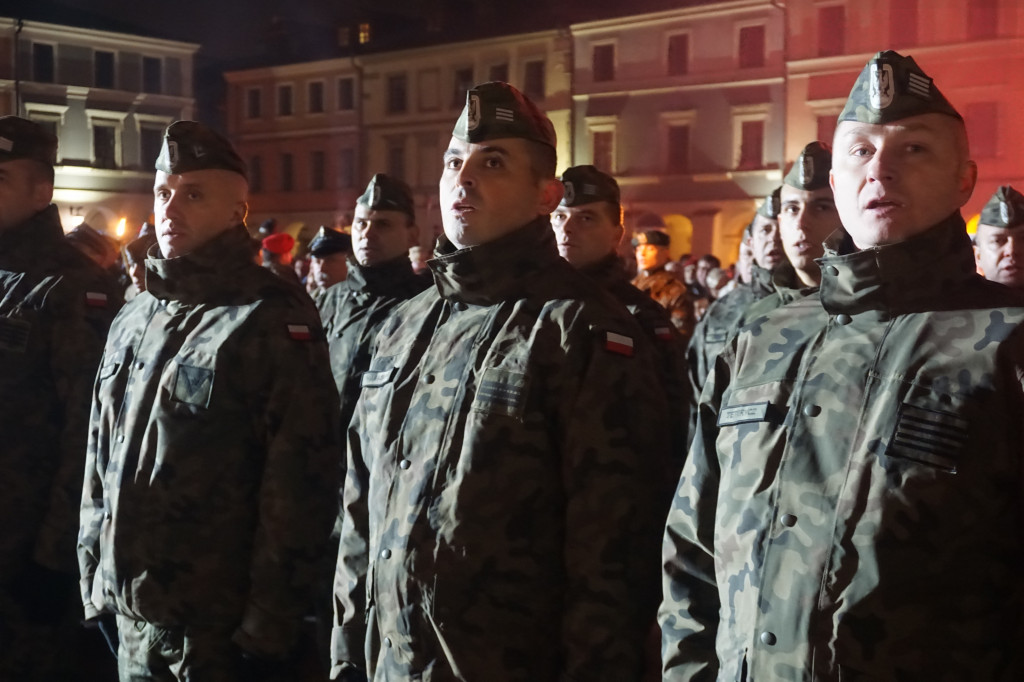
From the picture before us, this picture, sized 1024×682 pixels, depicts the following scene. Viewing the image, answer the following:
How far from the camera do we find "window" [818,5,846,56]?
21.6 m

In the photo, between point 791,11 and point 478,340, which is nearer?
point 478,340

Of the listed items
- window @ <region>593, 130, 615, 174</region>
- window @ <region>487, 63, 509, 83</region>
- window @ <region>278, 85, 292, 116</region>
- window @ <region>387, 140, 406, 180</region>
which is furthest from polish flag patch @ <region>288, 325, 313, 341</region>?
window @ <region>278, 85, 292, 116</region>

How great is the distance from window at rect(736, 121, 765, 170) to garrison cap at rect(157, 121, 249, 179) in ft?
71.9

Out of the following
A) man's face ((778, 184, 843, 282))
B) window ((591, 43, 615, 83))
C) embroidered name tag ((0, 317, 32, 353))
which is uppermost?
window ((591, 43, 615, 83))

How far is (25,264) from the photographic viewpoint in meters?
3.66

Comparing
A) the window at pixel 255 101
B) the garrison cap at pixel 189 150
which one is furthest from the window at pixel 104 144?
the garrison cap at pixel 189 150

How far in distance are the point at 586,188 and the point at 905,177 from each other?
9.25ft

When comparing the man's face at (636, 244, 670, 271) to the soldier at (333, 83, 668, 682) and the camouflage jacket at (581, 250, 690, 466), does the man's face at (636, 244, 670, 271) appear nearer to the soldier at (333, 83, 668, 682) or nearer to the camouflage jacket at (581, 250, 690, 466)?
the camouflage jacket at (581, 250, 690, 466)

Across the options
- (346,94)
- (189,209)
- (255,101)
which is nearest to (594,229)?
(189,209)

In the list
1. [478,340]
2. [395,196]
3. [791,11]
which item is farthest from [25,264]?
[791,11]

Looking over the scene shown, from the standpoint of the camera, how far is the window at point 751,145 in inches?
931

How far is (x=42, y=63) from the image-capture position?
25516 millimetres

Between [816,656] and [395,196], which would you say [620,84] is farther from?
[816,656]

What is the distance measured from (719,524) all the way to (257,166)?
110 ft
